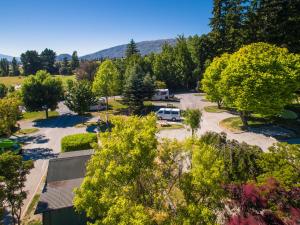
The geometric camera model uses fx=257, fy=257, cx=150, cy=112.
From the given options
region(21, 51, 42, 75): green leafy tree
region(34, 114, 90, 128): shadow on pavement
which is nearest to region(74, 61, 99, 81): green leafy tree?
region(34, 114, 90, 128): shadow on pavement

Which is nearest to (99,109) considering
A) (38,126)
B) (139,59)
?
(38,126)

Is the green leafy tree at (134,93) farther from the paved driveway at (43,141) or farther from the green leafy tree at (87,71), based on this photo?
→ the green leafy tree at (87,71)

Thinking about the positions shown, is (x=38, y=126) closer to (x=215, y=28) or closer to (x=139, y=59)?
(x=139, y=59)

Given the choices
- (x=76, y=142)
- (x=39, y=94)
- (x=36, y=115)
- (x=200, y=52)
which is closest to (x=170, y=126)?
(x=76, y=142)

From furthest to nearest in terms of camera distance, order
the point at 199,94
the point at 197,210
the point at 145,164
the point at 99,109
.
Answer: the point at 199,94 < the point at 99,109 < the point at 145,164 < the point at 197,210

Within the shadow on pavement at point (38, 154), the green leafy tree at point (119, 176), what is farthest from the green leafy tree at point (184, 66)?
the green leafy tree at point (119, 176)
